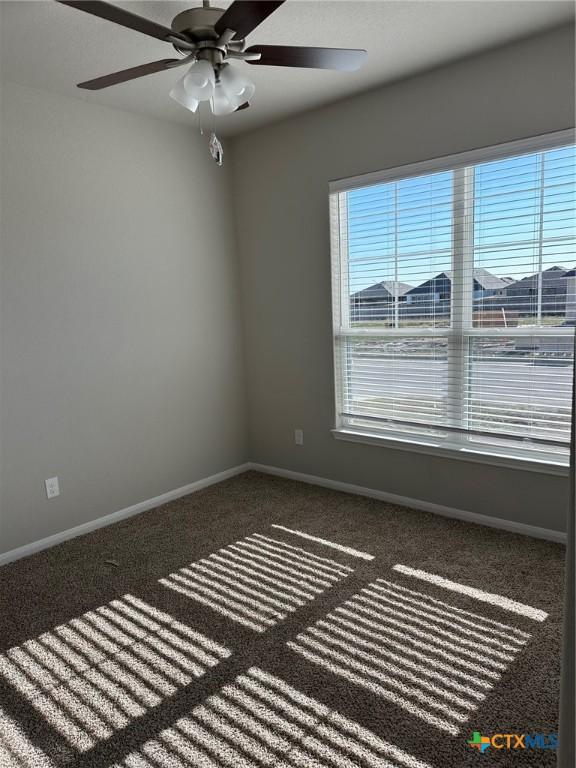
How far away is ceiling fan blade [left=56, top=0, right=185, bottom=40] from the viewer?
158 centimetres

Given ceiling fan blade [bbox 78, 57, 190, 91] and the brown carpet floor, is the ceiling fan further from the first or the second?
the brown carpet floor

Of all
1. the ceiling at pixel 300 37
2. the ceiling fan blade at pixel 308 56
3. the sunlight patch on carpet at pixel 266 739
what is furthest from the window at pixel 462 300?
the sunlight patch on carpet at pixel 266 739

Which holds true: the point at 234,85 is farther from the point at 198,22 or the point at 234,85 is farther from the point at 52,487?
the point at 52,487

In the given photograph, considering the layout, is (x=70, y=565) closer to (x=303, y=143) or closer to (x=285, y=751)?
(x=285, y=751)

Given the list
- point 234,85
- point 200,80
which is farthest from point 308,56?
point 200,80

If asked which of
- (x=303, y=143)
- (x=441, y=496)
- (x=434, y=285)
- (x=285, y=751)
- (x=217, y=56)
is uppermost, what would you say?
(x=303, y=143)

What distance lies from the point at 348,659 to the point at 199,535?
142 centimetres

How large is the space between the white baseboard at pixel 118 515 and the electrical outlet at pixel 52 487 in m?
0.25

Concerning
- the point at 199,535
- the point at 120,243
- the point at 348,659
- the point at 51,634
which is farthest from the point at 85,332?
the point at 348,659

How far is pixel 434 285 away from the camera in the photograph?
331 centimetres

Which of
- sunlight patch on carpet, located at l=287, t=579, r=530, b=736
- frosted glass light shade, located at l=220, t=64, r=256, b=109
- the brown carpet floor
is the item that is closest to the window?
the brown carpet floor

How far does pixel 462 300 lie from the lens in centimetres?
320

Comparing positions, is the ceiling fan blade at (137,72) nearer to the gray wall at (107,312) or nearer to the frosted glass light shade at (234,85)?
the frosted glass light shade at (234,85)

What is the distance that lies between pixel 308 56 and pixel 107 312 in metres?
2.07
